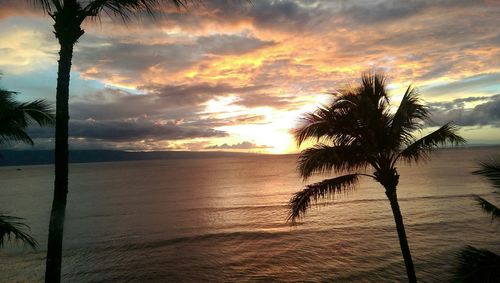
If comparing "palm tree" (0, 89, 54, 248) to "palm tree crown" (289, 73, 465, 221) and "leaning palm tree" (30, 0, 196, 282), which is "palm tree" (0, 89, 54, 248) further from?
"palm tree crown" (289, 73, 465, 221)

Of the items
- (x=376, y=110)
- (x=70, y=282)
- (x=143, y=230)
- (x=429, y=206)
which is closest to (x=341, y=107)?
(x=376, y=110)

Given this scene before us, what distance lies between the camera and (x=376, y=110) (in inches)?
409

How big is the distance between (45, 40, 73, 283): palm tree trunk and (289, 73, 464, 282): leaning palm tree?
21.8ft

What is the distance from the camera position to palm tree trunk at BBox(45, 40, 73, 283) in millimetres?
6098

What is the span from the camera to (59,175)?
6.11 m

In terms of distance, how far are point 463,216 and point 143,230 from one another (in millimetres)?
36590

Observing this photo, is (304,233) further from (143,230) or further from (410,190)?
(410,190)

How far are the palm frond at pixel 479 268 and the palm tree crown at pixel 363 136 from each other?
4.00 m

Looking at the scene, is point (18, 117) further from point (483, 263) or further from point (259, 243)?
point (259, 243)

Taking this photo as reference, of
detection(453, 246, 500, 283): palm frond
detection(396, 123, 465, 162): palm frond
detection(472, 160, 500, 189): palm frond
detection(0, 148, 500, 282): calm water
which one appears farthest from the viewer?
detection(0, 148, 500, 282): calm water

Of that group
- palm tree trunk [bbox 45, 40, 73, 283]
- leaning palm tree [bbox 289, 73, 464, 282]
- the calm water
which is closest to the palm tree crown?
leaning palm tree [bbox 289, 73, 464, 282]

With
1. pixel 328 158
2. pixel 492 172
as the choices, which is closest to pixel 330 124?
pixel 328 158

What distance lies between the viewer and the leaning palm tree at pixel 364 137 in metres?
10.2

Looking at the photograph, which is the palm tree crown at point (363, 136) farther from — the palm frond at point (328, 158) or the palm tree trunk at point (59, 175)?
the palm tree trunk at point (59, 175)
